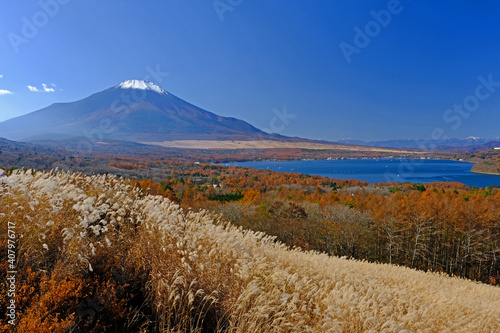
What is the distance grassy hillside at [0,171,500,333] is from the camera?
119 inches

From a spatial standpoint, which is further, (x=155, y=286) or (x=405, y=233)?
(x=405, y=233)

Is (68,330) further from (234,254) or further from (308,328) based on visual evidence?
(308,328)

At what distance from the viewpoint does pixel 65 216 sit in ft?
14.7

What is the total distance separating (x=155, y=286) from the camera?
3.79m

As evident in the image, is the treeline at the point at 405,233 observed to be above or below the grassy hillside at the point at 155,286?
below

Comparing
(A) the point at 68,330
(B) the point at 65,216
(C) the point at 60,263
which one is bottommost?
(A) the point at 68,330

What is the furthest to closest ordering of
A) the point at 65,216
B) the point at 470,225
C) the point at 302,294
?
the point at 470,225 < the point at 65,216 < the point at 302,294

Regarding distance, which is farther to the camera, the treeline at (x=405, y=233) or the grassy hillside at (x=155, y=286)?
the treeline at (x=405, y=233)

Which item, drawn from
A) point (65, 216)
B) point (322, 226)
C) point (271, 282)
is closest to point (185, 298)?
point (271, 282)

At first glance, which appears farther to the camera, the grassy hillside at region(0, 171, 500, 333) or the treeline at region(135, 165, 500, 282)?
the treeline at region(135, 165, 500, 282)

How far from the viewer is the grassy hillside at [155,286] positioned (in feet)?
9.88

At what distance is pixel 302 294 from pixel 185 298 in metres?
1.73

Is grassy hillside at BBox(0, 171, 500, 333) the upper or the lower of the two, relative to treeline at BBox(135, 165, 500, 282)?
upper

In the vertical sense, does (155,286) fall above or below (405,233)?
above
